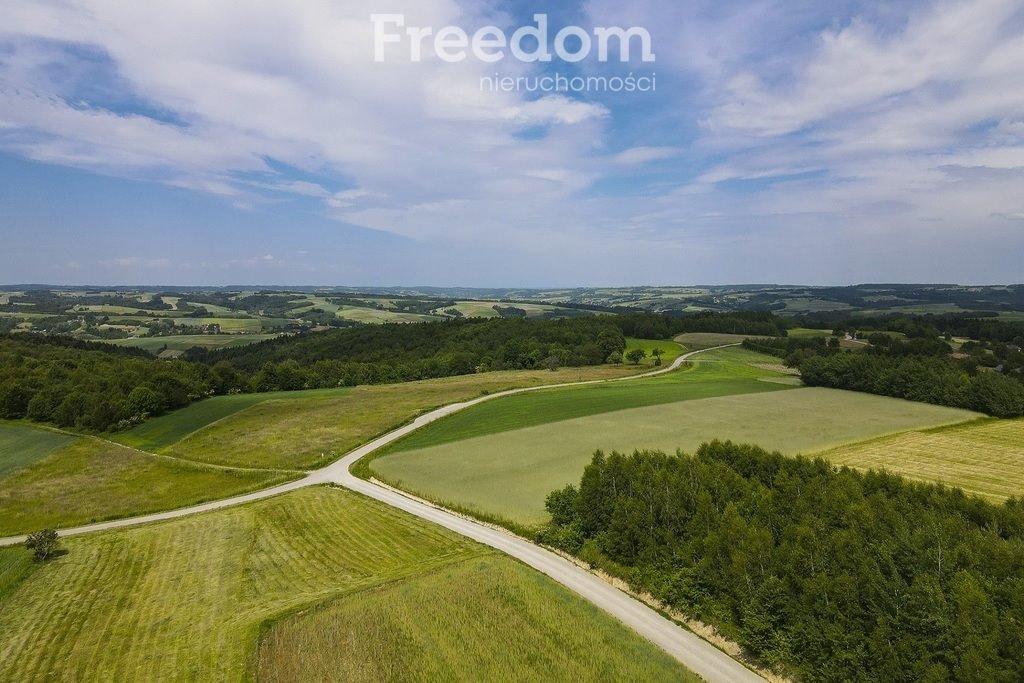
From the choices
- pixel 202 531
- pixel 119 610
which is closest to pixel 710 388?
pixel 202 531

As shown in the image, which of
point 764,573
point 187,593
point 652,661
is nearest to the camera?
point 652,661

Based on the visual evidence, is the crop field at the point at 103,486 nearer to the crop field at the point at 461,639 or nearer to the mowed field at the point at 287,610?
the mowed field at the point at 287,610

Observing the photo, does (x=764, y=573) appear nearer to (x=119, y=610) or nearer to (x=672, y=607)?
(x=672, y=607)

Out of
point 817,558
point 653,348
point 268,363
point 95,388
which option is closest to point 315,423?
point 95,388

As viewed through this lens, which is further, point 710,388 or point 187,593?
point 710,388

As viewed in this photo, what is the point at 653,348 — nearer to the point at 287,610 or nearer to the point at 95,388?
the point at 95,388

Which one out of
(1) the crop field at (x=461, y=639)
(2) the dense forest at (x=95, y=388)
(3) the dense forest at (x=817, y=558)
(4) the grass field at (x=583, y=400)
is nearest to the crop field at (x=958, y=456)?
(3) the dense forest at (x=817, y=558)
